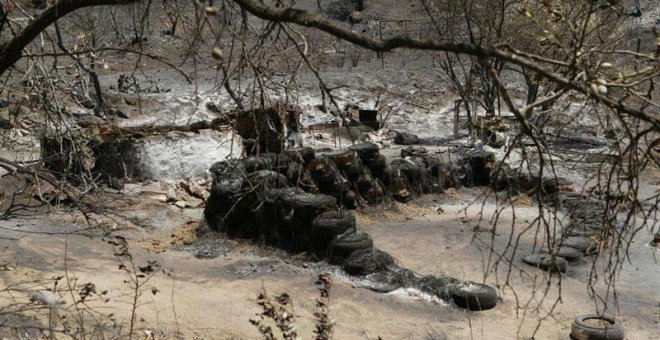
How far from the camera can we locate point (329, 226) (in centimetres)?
1100

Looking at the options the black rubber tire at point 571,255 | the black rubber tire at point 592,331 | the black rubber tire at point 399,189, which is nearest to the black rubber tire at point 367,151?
the black rubber tire at point 399,189

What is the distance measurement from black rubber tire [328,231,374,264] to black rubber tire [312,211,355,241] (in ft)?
0.42

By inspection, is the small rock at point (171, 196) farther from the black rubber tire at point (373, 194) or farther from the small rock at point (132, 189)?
the black rubber tire at point (373, 194)

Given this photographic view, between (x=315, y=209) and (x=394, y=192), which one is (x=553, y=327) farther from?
(x=394, y=192)

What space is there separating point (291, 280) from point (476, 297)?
7.66 ft

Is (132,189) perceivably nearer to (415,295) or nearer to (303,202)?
(303,202)

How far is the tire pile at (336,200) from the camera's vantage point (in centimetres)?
1001

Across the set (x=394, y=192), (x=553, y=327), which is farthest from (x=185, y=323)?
(x=394, y=192)

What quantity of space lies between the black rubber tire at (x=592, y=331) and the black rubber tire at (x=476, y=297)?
1112mm

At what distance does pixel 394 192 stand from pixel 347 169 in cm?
113

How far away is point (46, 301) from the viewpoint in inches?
164

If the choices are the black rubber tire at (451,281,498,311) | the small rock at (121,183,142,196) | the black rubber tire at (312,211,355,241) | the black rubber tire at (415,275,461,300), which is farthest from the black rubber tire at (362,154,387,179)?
the black rubber tire at (451,281,498,311)

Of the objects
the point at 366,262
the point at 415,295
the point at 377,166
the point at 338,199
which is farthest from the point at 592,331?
the point at 377,166

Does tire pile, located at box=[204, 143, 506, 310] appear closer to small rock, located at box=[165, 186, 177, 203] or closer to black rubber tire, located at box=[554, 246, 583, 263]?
small rock, located at box=[165, 186, 177, 203]
